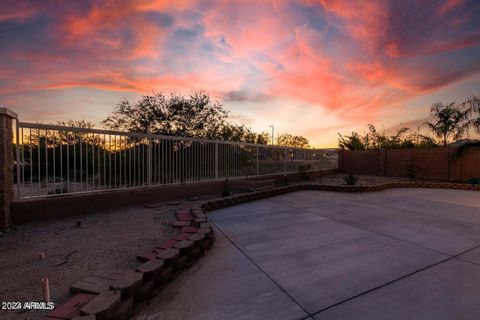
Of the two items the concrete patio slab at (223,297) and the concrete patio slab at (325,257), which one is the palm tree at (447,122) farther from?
the concrete patio slab at (223,297)

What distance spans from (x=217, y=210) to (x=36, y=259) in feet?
11.7

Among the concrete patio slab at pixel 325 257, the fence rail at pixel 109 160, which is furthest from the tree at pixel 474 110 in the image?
the concrete patio slab at pixel 325 257

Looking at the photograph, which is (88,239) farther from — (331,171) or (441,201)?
(331,171)

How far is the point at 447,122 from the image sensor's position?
16.7 m

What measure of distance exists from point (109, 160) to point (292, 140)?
39.3 meters

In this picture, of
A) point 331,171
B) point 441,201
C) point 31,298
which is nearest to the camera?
point 31,298

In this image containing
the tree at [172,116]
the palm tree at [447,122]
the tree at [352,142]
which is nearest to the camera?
the tree at [172,116]

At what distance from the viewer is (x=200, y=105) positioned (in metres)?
12.2

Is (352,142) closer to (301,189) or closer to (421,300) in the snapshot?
(301,189)

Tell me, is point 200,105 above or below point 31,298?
above

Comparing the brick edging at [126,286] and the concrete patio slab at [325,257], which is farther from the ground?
the brick edging at [126,286]

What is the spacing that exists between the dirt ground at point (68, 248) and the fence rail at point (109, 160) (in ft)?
2.67

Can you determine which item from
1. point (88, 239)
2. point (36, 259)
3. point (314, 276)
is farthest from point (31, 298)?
point (314, 276)

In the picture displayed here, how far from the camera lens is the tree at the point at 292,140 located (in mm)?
40469
